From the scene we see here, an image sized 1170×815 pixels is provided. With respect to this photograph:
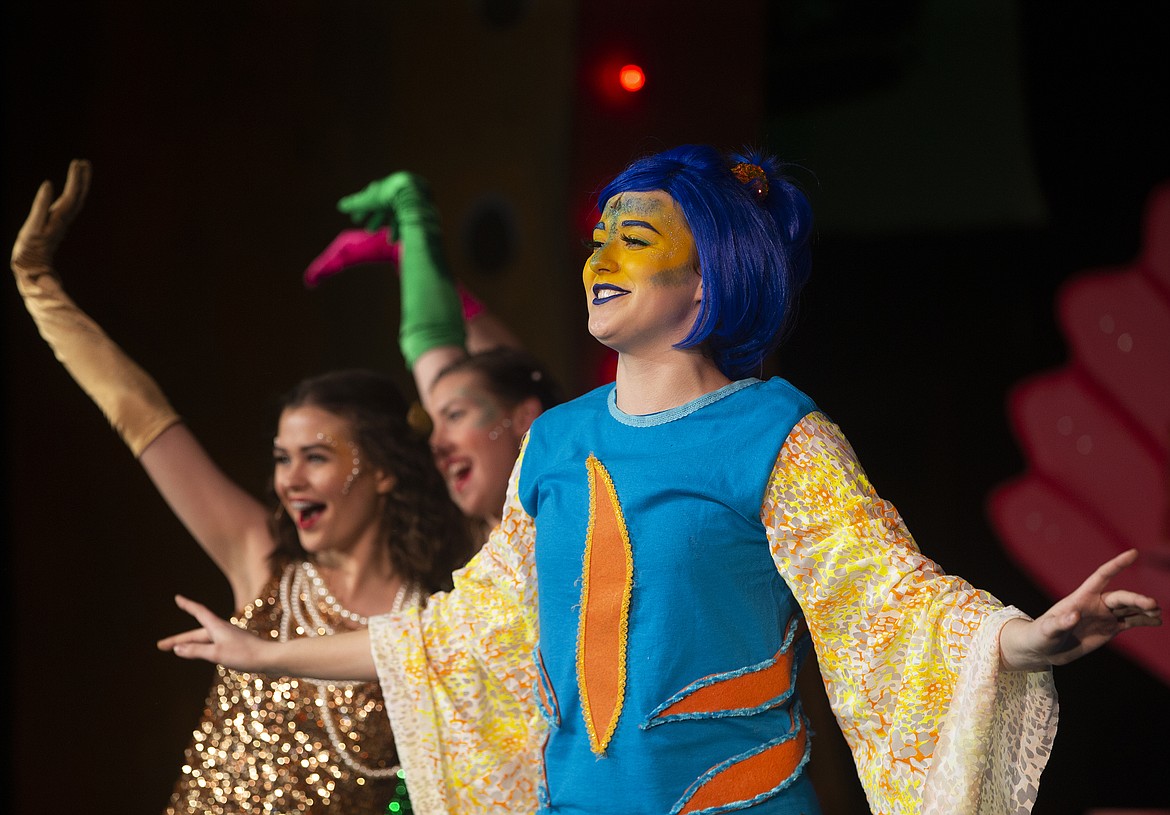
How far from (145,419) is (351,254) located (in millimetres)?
531

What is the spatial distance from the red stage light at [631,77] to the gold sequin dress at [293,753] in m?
1.29

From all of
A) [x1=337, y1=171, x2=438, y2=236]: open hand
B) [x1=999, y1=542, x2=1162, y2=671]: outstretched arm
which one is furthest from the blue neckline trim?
[x1=337, y1=171, x2=438, y2=236]: open hand

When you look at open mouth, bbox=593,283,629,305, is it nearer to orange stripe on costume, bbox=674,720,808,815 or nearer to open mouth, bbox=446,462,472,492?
orange stripe on costume, bbox=674,720,808,815

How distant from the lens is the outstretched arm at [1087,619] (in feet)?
4.44

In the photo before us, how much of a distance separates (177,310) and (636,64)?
1.07 meters

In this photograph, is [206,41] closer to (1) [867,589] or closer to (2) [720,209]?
(2) [720,209]

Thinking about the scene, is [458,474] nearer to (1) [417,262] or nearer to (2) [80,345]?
(1) [417,262]

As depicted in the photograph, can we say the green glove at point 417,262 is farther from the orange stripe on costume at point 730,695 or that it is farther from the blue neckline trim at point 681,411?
the orange stripe on costume at point 730,695

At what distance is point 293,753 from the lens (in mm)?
2287

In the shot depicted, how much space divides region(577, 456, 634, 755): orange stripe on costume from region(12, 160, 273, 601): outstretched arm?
974mm

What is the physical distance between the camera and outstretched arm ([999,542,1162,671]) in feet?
4.44

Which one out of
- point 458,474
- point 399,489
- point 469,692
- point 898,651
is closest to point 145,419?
point 399,489

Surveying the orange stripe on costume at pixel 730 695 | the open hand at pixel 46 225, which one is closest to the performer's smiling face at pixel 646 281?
the orange stripe on costume at pixel 730 695

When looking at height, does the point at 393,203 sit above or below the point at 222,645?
above
